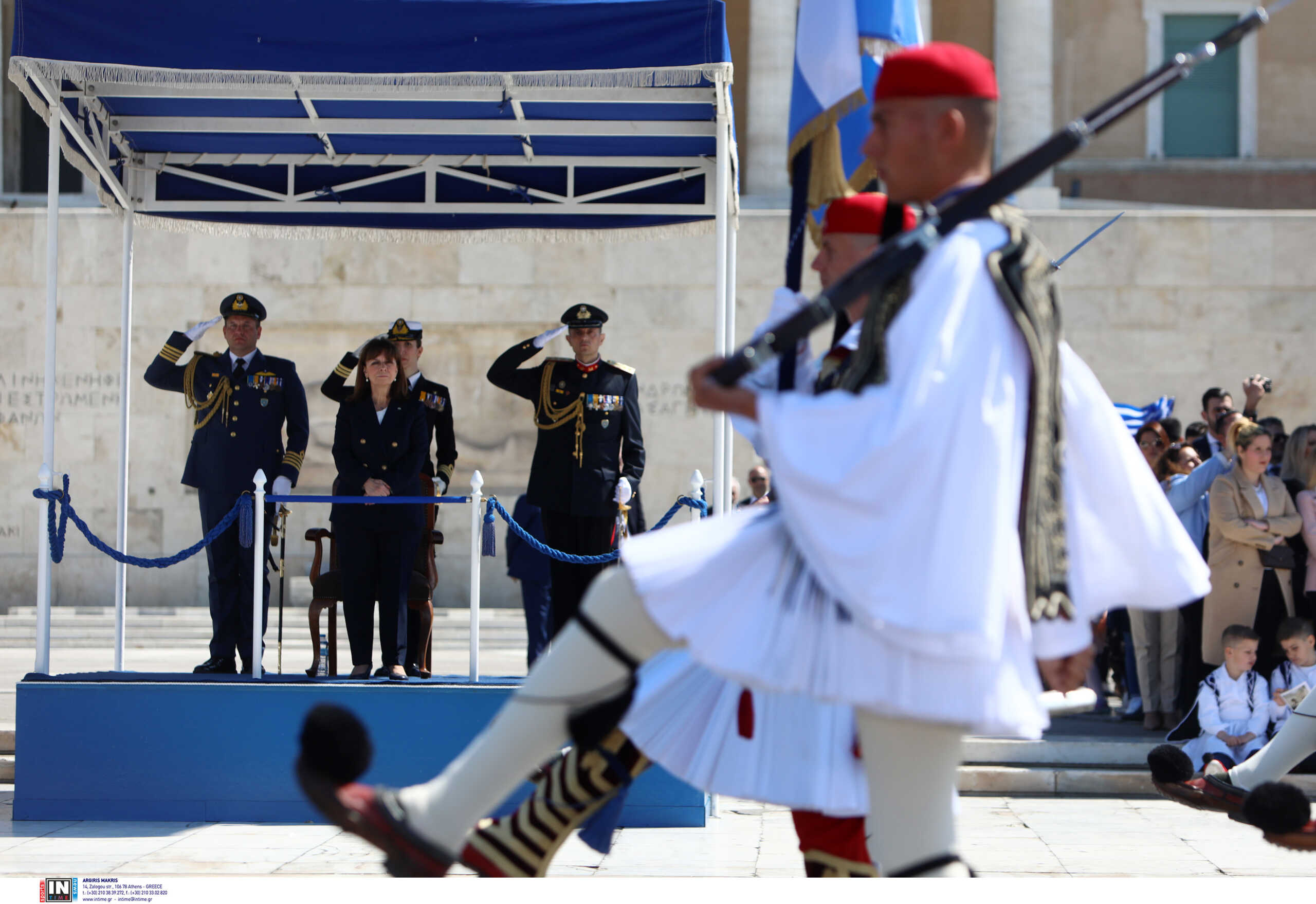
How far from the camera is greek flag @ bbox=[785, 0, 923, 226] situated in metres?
3.57

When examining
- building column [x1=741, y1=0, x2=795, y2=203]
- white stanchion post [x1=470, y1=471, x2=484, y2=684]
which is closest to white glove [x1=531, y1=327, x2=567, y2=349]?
white stanchion post [x1=470, y1=471, x2=484, y2=684]

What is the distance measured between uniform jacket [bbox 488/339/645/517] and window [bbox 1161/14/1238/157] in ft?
46.5

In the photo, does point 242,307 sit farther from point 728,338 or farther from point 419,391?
point 728,338

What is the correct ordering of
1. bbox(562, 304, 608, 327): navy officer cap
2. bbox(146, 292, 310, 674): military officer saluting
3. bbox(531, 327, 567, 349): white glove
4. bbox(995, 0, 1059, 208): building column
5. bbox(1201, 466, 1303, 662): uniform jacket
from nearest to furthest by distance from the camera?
bbox(146, 292, 310, 674): military officer saluting < bbox(562, 304, 608, 327): navy officer cap < bbox(531, 327, 567, 349): white glove < bbox(1201, 466, 1303, 662): uniform jacket < bbox(995, 0, 1059, 208): building column

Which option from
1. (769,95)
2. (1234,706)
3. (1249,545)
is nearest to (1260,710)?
(1234,706)

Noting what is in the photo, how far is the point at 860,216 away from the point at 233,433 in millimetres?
4947

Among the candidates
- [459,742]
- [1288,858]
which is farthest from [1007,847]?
[459,742]

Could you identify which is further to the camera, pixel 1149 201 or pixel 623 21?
pixel 1149 201

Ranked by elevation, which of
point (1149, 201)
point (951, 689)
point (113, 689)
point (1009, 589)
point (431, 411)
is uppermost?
point (1149, 201)

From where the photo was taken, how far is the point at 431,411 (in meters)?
7.90

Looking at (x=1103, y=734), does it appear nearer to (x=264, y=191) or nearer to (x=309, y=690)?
(x=309, y=690)

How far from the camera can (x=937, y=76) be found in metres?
2.45

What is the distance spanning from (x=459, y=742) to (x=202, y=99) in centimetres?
331

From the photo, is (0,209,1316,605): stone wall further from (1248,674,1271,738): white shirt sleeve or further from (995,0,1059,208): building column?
(1248,674,1271,738): white shirt sleeve
